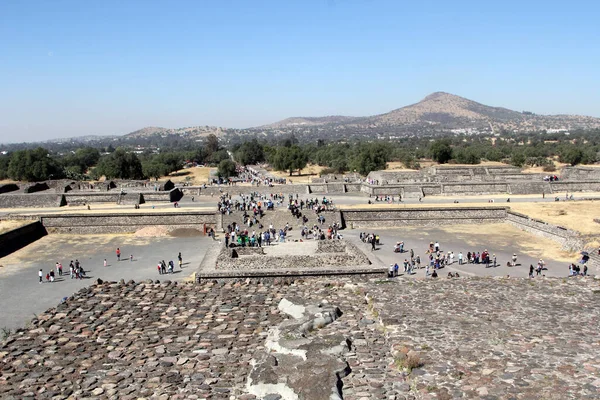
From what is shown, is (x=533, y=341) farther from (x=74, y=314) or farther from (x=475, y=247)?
(x=475, y=247)

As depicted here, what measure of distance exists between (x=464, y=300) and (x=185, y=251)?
15.8m

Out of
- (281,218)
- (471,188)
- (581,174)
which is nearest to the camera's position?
(281,218)

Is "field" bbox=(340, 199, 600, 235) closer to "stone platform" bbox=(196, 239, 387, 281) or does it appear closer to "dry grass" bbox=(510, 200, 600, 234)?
"dry grass" bbox=(510, 200, 600, 234)

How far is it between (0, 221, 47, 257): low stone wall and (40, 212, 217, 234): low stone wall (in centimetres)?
62

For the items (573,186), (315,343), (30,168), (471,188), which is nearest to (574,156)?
(573,186)

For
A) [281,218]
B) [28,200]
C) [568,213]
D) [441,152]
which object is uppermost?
[441,152]

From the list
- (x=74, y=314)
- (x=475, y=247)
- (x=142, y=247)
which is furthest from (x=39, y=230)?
(x=475, y=247)

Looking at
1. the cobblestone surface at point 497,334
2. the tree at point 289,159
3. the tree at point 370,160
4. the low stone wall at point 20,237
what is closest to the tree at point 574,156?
the tree at point 370,160

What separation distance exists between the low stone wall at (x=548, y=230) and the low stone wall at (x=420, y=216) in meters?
1.14

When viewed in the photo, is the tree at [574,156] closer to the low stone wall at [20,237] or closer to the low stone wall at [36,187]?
the low stone wall at [20,237]

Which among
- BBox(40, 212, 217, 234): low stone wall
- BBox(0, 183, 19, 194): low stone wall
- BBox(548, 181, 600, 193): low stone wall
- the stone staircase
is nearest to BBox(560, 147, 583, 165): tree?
BBox(548, 181, 600, 193): low stone wall

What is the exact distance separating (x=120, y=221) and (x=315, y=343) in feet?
75.6

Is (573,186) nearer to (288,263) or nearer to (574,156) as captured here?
(574,156)

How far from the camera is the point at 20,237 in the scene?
2512 centimetres
